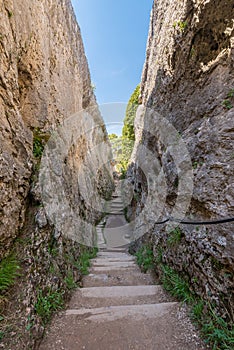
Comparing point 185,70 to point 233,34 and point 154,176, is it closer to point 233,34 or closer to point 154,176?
point 233,34

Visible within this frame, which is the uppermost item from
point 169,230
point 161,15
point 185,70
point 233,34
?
point 161,15

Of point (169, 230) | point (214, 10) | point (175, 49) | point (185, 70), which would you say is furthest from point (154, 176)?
point (214, 10)

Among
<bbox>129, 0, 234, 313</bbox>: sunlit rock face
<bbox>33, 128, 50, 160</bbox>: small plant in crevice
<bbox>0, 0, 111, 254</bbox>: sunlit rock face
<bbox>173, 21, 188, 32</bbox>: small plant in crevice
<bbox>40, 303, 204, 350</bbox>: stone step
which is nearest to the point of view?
<bbox>40, 303, 204, 350</bbox>: stone step

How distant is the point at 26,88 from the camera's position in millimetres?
2406

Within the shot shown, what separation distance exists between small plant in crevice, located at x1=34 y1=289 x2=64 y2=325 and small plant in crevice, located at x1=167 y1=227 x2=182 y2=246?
5.11 ft

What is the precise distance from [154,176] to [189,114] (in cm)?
152

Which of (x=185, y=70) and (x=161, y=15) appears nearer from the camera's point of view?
(x=185, y=70)

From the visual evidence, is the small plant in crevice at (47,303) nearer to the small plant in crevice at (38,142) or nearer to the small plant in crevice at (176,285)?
the small plant in crevice at (176,285)

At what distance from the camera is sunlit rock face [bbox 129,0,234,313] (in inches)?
59.5

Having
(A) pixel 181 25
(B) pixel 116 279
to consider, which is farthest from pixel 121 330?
(A) pixel 181 25

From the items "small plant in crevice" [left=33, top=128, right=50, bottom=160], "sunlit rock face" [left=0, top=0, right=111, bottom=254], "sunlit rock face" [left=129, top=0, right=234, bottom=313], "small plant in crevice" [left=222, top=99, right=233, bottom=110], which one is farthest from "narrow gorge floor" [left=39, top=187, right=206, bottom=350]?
"small plant in crevice" [left=222, top=99, right=233, bottom=110]

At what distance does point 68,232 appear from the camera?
110 inches

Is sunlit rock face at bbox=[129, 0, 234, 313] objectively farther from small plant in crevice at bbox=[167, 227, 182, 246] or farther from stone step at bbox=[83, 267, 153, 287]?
stone step at bbox=[83, 267, 153, 287]

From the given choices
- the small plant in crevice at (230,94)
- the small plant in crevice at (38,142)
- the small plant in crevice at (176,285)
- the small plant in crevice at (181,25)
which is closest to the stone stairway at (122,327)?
the small plant in crevice at (176,285)
